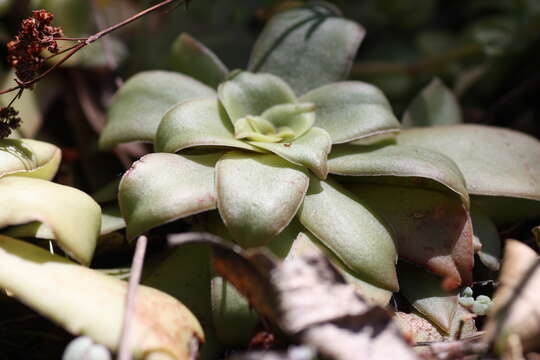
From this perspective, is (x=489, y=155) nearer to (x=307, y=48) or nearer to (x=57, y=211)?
(x=307, y=48)

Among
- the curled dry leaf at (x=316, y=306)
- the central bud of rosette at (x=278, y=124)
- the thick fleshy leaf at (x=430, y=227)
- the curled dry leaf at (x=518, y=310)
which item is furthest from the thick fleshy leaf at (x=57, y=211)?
the curled dry leaf at (x=518, y=310)

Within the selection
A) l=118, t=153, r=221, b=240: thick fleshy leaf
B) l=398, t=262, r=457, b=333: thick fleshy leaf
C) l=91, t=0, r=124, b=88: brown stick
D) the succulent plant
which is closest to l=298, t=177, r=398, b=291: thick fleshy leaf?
the succulent plant

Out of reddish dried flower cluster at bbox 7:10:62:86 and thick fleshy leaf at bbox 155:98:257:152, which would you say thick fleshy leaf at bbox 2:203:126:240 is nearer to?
thick fleshy leaf at bbox 155:98:257:152

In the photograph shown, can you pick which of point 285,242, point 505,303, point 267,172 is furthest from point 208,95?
point 505,303

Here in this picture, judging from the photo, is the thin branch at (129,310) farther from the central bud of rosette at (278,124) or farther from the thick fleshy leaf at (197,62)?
the thick fleshy leaf at (197,62)

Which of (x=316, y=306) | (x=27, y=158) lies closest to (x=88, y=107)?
(x=27, y=158)
